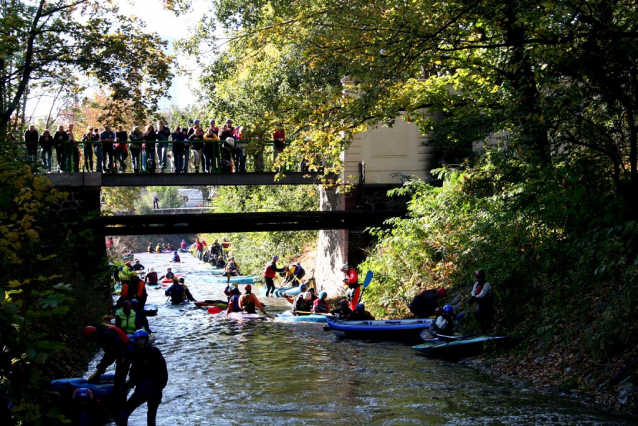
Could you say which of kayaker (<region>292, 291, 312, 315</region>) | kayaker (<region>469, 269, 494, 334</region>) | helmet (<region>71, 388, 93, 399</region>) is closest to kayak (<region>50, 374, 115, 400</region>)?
helmet (<region>71, 388, 93, 399</region>)

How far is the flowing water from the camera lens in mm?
12008

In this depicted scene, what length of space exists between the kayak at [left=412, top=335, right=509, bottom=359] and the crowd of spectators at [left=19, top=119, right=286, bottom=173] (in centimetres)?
979

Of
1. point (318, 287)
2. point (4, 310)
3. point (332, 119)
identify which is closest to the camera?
point (4, 310)

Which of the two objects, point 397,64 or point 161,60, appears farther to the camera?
point 161,60

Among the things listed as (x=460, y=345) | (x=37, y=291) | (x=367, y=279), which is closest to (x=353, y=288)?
(x=367, y=279)

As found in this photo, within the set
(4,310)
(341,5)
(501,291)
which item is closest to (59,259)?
(341,5)

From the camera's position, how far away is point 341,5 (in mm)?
19531

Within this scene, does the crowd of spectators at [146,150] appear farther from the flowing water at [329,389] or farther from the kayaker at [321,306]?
the flowing water at [329,389]

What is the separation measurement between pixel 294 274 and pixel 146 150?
9.36 meters

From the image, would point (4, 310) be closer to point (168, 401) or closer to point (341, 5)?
point (168, 401)

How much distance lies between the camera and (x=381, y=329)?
1978cm

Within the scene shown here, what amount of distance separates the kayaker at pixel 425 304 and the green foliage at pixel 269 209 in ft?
44.1

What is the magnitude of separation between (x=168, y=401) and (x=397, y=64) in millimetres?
8504

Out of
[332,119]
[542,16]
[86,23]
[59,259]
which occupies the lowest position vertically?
[59,259]
